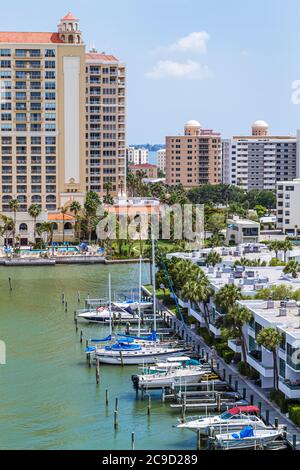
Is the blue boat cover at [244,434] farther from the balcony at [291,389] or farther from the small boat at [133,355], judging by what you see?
the small boat at [133,355]

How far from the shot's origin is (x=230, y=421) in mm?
28328

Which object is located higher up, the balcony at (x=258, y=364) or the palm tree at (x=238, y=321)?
the palm tree at (x=238, y=321)

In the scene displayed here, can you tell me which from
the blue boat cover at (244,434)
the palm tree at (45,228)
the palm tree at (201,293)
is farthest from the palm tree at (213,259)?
the palm tree at (45,228)

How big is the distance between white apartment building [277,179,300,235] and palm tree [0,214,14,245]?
77.6 ft

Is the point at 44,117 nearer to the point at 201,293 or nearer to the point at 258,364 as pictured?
the point at 201,293

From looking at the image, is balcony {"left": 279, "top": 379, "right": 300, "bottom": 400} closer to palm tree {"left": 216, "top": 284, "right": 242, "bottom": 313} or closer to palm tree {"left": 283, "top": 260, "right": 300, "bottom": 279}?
palm tree {"left": 216, "top": 284, "right": 242, "bottom": 313}

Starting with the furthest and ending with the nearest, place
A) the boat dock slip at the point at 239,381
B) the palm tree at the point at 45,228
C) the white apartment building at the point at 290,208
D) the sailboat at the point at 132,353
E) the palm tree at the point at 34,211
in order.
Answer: the white apartment building at the point at 290,208 → the palm tree at the point at 34,211 → the palm tree at the point at 45,228 → the sailboat at the point at 132,353 → the boat dock slip at the point at 239,381

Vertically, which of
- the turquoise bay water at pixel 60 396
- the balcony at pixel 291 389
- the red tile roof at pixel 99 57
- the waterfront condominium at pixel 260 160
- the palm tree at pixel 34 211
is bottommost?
the turquoise bay water at pixel 60 396

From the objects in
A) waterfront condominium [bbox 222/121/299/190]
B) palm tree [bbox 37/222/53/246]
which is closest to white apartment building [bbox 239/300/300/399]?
palm tree [bbox 37/222/53/246]

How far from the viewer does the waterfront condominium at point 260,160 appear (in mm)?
123438

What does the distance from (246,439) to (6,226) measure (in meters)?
52.3

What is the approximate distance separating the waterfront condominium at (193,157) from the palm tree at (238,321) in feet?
300
